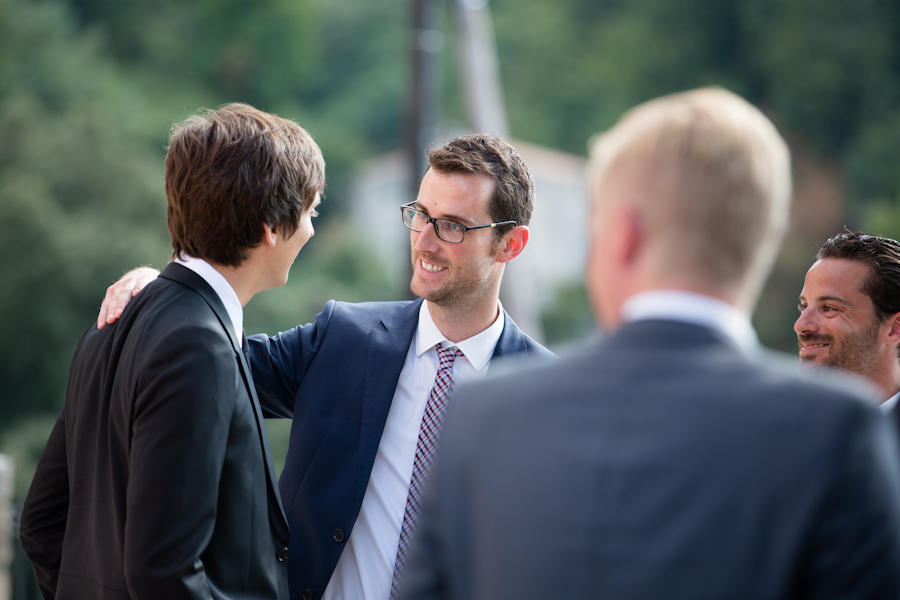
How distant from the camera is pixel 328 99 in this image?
140ft

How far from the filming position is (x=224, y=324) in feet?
5.99

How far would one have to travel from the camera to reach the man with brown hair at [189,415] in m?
1.62

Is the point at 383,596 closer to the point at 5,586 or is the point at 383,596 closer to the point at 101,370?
the point at 101,370

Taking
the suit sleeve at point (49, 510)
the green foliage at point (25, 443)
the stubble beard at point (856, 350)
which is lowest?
the green foliage at point (25, 443)

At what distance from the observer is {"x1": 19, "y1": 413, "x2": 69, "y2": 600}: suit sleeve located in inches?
78.5

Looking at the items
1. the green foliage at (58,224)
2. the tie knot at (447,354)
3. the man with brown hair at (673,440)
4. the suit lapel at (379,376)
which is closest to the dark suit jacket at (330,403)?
the suit lapel at (379,376)

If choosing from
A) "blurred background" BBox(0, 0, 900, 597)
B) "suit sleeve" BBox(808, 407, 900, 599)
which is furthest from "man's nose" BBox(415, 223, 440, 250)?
"blurred background" BBox(0, 0, 900, 597)

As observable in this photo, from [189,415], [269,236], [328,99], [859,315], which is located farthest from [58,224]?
[328,99]

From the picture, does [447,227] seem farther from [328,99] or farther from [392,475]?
[328,99]

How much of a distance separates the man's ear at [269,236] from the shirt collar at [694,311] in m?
1.13

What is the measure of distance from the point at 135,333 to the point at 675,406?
125 centimetres

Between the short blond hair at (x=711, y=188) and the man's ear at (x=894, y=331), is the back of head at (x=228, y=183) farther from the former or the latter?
the man's ear at (x=894, y=331)

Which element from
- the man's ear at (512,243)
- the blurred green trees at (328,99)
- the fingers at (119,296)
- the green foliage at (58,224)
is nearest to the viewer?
the fingers at (119,296)

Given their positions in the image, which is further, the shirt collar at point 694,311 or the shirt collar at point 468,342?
the shirt collar at point 468,342
